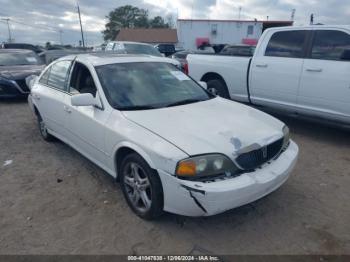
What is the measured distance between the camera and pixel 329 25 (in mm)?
5031

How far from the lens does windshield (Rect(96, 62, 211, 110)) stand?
3415mm

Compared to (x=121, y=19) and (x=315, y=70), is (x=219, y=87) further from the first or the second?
(x=121, y=19)

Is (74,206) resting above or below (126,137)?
below

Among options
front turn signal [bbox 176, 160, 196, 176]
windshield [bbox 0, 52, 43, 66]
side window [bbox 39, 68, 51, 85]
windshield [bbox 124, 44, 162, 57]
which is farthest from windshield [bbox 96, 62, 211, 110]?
windshield [bbox 124, 44, 162, 57]

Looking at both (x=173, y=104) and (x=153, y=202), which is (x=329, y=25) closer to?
(x=173, y=104)

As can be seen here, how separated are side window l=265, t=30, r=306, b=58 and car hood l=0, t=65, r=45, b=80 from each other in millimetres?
6728

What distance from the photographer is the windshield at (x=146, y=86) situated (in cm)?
341

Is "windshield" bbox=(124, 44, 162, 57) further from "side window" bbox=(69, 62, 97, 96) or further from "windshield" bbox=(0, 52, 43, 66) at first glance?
"side window" bbox=(69, 62, 97, 96)

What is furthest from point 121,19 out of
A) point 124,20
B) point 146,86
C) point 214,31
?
point 146,86

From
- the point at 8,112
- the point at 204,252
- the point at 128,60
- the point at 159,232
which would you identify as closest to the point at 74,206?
the point at 159,232

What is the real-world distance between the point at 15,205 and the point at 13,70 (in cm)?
685

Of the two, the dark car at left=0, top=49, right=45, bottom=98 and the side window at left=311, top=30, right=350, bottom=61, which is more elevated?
the side window at left=311, top=30, right=350, bottom=61

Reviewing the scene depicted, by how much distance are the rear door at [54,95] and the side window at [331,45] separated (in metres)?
3.96

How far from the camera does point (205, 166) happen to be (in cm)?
257
